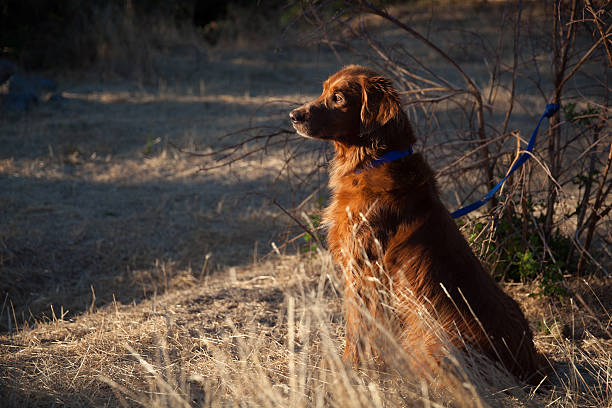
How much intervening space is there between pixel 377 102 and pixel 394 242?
0.77 m

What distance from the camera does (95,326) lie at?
11.1 ft

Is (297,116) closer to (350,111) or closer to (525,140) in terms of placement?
(350,111)

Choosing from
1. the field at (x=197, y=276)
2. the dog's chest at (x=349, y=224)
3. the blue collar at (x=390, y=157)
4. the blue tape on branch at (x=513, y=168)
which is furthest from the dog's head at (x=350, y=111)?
the blue tape on branch at (x=513, y=168)

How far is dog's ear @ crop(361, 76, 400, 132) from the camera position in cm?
265

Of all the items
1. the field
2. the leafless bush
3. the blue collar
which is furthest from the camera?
the leafless bush

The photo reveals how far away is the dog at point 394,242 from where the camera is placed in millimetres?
2311

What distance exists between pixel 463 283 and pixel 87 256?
3.63m

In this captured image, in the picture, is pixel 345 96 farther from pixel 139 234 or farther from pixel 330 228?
pixel 139 234

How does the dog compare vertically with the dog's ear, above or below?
below

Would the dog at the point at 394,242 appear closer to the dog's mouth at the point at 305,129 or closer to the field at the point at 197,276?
the dog's mouth at the point at 305,129

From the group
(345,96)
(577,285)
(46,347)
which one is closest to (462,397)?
(345,96)

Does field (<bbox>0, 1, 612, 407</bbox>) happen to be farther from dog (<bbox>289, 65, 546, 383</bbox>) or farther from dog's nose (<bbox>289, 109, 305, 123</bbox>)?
dog's nose (<bbox>289, 109, 305, 123</bbox>)

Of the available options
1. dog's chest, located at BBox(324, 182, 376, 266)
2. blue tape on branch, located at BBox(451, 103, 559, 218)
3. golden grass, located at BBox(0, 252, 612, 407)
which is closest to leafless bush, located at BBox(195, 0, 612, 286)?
blue tape on branch, located at BBox(451, 103, 559, 218)

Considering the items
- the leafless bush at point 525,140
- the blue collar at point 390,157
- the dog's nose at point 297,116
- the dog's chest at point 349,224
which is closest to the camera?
the dog's chest at point 349,224
